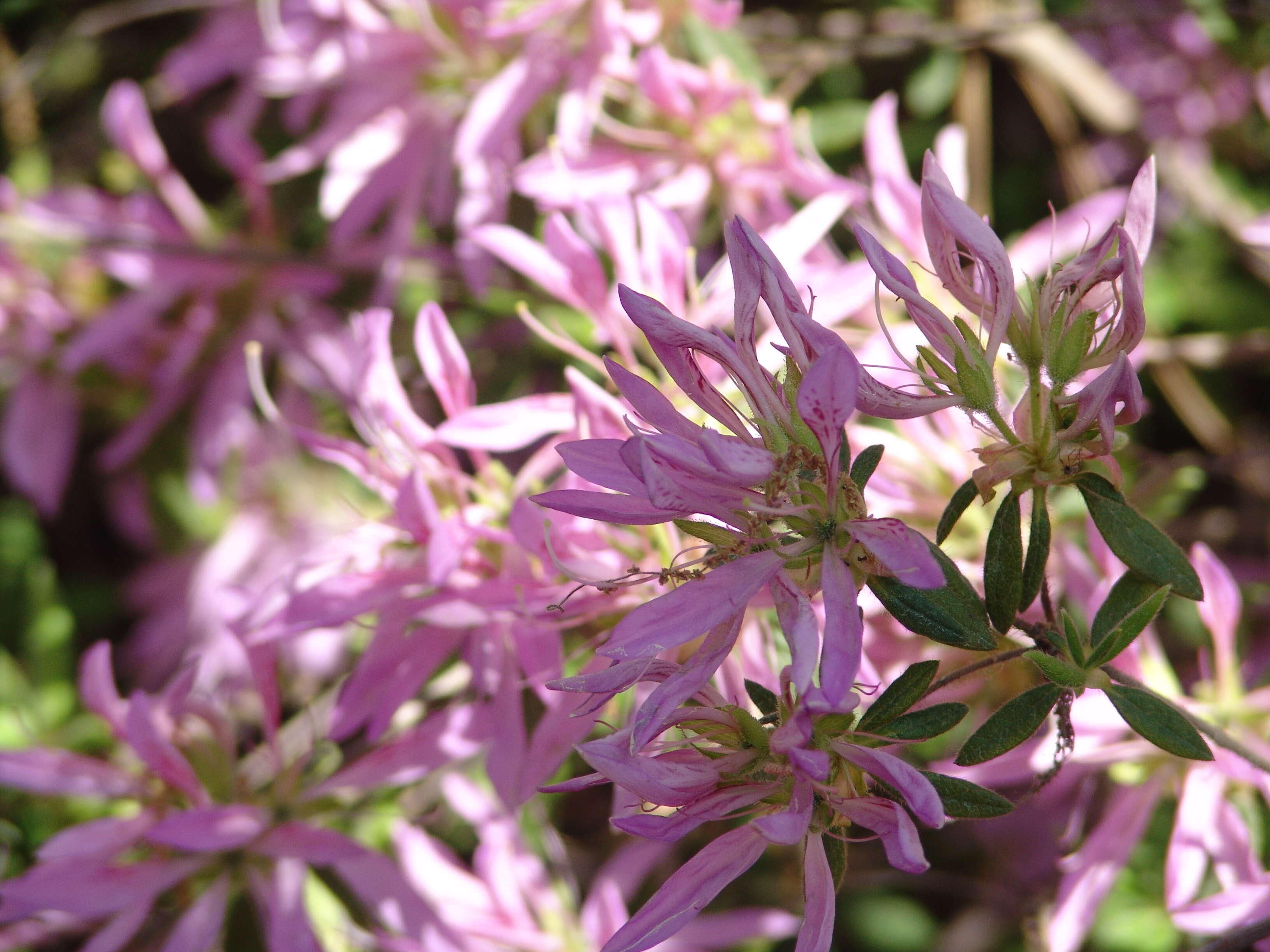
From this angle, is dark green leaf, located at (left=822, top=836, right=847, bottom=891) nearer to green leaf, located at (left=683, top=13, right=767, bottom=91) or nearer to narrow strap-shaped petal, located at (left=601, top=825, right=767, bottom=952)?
narrow strap-shaped petal, located at (left=601, top=825, right=767, bottom=952)

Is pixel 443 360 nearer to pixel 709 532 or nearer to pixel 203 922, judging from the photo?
pixel 709 532

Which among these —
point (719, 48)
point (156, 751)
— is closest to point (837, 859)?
point (156, 751)

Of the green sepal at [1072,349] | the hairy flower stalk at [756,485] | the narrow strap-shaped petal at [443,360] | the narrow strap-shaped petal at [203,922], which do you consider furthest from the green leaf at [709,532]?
the narrow strap-shaped petal at [203,922]

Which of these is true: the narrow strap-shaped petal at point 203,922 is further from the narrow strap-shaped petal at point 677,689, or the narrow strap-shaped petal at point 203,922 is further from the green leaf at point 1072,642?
the green leaf at point 1072,642

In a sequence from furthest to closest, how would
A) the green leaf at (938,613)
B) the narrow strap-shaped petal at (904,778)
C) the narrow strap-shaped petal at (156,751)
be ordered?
the narrow strap-shaped petal at (156,751) → the green leaf at (938,613) → the narrow strap-shaped petal at (904,778)

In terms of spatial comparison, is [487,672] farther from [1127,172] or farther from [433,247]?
[1127,172]

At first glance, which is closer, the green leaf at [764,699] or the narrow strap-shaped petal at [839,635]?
the narrow strap-shaped petal at [839,635]

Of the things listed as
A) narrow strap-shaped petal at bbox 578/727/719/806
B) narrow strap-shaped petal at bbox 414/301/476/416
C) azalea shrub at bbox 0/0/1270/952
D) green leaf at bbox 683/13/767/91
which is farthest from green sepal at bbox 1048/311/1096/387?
green leaf at bbox 683/13/767/91
